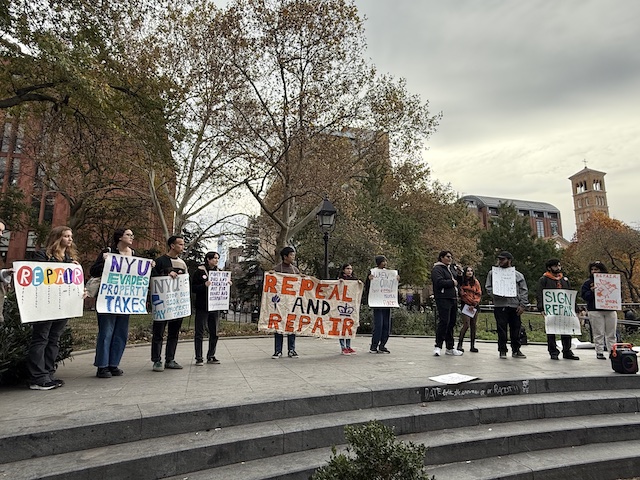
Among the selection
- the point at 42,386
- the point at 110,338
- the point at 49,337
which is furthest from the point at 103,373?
the point at 49,337

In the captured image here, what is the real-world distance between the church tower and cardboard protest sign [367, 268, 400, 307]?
11860cm

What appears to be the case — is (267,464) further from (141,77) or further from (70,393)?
(141,77)

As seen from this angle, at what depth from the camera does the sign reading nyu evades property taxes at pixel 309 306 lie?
766 cm

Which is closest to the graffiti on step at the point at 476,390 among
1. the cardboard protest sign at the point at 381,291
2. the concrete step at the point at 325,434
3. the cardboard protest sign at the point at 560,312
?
the concrete step at the point at 325,434

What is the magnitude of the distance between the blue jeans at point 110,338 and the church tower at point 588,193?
12343 centimetres

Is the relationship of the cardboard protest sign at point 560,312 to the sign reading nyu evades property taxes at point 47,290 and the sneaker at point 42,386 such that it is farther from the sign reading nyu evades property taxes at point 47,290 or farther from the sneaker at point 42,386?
the sneaker at point 42,386

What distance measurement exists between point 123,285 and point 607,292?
27.7 ft

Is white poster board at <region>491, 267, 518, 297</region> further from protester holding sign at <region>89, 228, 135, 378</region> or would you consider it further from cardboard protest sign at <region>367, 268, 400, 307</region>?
protester holding sign at <region>89, 228, 135, 378</region>

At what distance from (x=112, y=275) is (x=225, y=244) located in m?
18.8

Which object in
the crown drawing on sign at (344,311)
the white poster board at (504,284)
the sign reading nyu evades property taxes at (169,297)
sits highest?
the white poster board at (504,284)

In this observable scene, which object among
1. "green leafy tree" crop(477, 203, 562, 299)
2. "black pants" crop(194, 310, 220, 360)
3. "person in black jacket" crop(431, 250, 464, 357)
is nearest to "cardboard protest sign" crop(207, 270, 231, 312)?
"black pants" crop(194, 310, 220, 360)

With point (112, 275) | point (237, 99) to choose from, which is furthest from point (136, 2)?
point (112, 275)

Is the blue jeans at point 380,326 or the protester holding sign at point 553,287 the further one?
the blue jeans at point 380,326

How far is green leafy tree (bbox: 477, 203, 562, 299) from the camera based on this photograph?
41375 millimetres
